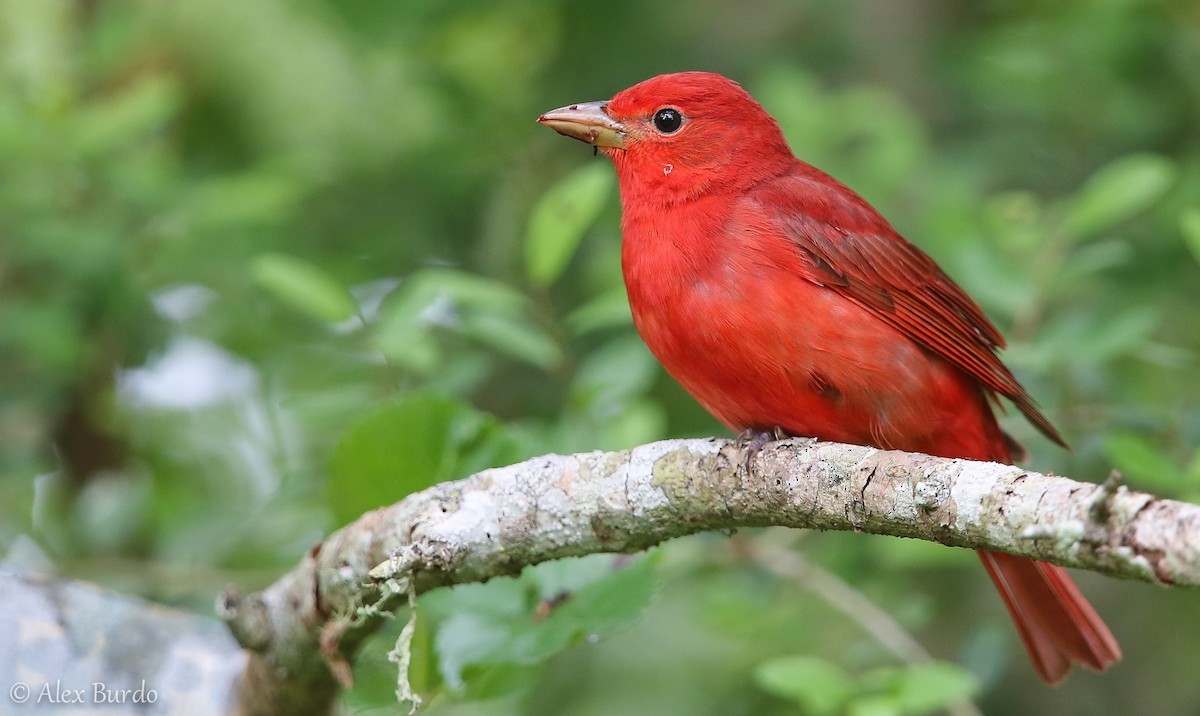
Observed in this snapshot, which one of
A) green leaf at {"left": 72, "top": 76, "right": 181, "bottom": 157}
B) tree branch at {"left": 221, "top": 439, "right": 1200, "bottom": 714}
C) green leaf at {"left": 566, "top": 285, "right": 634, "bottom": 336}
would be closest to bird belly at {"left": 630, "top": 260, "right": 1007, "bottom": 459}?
green leaf at {"left": 566, "top": 285, "right": 634, "bottom": 336}

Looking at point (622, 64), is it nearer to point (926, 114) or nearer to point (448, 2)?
point (448, 2)

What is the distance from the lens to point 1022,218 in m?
3.78

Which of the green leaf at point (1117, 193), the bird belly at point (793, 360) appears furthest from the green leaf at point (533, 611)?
the green leaf at point (1117, 193)

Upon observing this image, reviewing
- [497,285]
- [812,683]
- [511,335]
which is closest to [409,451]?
[511,335]

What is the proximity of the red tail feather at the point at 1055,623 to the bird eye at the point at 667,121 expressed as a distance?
140cm

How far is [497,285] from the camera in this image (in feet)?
12.2

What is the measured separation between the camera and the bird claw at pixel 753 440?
2.60m

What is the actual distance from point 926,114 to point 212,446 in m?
3.31

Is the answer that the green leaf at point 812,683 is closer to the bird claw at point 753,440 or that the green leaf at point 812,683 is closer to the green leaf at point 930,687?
the green leaf at point 930,687

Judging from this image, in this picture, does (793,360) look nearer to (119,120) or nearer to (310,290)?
(310,290)

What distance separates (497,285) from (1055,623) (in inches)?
68.0

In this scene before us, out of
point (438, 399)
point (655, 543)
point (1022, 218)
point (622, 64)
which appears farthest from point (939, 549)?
point (622, 64)

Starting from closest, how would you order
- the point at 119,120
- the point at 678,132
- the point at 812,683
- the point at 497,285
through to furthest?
the point at 812,683
the point at 678,132
the point at 497,285
the point at 119,120

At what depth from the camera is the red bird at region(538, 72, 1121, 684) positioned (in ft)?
9.95
